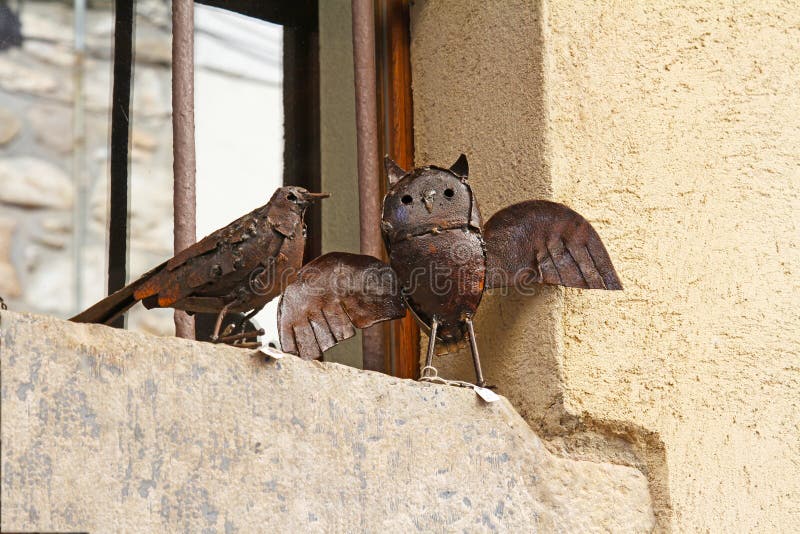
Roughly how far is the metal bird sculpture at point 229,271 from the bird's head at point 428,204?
12 centimetres

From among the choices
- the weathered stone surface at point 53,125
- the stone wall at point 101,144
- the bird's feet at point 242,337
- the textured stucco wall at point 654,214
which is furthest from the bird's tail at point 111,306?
the textured stucco wall at point 654,214

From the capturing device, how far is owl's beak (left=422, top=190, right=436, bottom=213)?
1.47 meters

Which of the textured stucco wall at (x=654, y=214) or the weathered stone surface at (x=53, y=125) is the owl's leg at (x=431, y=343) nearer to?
the textured stucco wall at (x=654, y=214)

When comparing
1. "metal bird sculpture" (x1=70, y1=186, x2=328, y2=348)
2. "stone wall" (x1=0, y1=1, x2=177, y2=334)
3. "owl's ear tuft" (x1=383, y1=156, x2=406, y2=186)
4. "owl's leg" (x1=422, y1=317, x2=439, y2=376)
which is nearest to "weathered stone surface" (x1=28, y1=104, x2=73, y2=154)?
"stone wall" (x1=0, y1=1, x2=177, y2=334)

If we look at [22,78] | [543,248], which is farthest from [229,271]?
[22,78]

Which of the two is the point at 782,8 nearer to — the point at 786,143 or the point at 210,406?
the point at 786,143

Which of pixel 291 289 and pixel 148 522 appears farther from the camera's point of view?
pixel 291 289

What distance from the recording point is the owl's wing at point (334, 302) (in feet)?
4.79

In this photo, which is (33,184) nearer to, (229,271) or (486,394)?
(229,271)

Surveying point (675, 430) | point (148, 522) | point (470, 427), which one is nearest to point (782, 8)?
point (675, 430)

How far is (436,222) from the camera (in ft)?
4.81

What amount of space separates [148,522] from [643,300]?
2.43ft

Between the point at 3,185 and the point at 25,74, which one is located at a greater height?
the point at 25,74

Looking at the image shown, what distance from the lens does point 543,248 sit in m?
1.54
